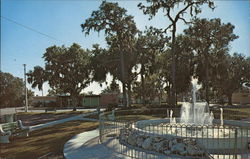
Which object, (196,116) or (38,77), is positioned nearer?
(196,116)

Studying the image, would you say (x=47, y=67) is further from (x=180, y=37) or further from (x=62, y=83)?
(x=180, y=37)

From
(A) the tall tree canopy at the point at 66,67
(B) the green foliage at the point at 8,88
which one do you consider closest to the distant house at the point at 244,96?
(A) the tall tree canopy at the point at 66,67

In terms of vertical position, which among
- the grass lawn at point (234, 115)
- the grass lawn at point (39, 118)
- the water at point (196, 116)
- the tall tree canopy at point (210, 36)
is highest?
the tall tree canopy at point (210, 36)

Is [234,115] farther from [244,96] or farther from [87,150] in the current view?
[244,96]

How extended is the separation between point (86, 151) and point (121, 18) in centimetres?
2345

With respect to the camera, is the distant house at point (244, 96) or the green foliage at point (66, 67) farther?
the distant house at point (244, 96)

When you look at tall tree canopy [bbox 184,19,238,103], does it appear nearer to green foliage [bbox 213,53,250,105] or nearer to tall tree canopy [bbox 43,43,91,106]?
green foliage [bbox 213,53,250,105]

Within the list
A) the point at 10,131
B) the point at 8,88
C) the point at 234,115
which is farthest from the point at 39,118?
the point at 8,88

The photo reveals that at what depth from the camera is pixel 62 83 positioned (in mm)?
35594

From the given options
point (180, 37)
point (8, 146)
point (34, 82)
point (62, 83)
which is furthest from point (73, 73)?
point (8, 146)

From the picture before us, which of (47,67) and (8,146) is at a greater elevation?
(47,67)

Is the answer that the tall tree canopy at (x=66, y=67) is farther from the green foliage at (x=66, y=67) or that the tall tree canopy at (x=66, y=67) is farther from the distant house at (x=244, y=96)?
the distant house at (x=244, y=96)

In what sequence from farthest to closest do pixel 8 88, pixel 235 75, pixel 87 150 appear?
pixel 8 88, pixel 235 75, pixel 87 150

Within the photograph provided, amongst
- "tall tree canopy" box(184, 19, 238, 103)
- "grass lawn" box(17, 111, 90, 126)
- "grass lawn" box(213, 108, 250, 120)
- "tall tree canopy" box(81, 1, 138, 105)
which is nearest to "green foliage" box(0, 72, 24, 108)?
"grass lawn" box(17, 111, 90, 126)
